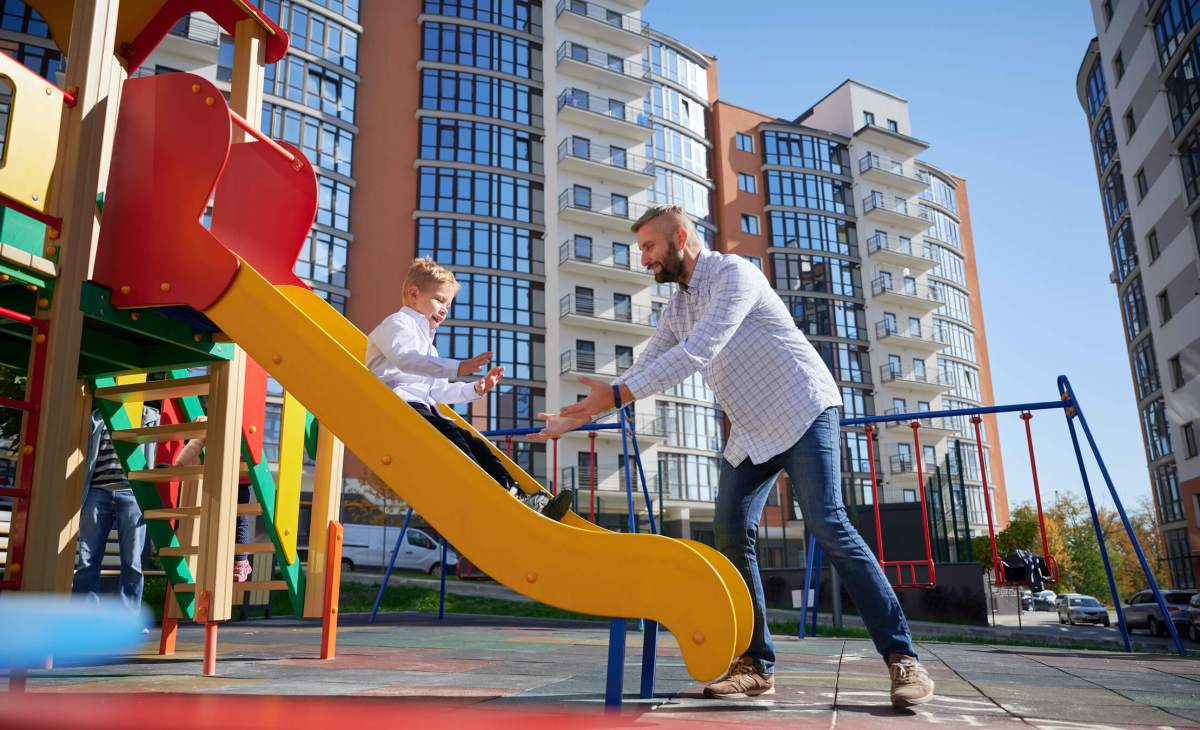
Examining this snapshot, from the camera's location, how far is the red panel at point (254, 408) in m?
4.21

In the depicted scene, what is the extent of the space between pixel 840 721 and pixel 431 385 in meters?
2.34

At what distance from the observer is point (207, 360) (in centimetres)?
390

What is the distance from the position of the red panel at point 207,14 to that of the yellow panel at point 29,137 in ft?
3.77

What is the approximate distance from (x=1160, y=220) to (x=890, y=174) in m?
19.0

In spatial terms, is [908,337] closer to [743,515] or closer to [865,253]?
[865,253]

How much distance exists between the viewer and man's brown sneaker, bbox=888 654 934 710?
262 cm

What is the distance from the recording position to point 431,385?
3.88 meters

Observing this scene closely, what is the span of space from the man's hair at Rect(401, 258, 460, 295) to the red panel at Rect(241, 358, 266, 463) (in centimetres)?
111

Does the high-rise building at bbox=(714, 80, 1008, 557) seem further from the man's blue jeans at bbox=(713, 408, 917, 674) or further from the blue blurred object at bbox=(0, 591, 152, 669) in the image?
the blue blurred object at bbox=(0, 591, 152, 669)

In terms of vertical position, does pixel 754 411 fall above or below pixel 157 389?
below

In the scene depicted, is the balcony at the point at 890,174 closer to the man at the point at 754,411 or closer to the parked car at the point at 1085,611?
the parked car at the point at 1085,611

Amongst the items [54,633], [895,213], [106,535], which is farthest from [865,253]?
[54,633]

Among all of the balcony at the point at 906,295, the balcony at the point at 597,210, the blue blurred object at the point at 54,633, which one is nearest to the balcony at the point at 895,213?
the balcony at the point at 906,295

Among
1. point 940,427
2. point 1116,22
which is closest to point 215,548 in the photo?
point 1116,22
